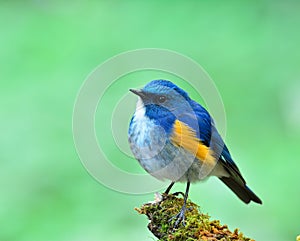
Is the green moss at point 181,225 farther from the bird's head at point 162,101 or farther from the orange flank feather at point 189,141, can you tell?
the bird's head at point 162,101

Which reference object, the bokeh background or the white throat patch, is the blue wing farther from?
the bokeh background

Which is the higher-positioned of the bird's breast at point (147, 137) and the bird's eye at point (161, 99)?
the bird's eye at point (161, 99)

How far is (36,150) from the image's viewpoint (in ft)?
15.8

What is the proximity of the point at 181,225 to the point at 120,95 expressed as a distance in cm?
241

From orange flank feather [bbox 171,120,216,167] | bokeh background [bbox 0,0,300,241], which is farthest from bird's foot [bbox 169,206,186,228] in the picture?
bokeh background [bbox 0,0,300,241]

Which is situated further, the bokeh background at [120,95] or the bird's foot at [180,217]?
the bokeh background at [120,95]

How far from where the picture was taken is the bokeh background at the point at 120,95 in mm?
4270

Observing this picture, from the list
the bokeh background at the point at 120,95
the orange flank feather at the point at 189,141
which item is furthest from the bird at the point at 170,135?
the bokeh background at the point at 120,95

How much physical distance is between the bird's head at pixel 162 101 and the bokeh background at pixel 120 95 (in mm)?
302

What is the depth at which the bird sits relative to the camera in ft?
9.33

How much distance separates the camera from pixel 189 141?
114 inches

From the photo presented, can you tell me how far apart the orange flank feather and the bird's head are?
2.0 inches

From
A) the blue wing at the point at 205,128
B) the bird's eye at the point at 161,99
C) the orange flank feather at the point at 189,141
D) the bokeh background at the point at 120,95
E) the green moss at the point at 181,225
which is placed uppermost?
the bokeh background at the point at 120,95

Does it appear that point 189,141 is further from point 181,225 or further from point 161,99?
Result: point 181,225
